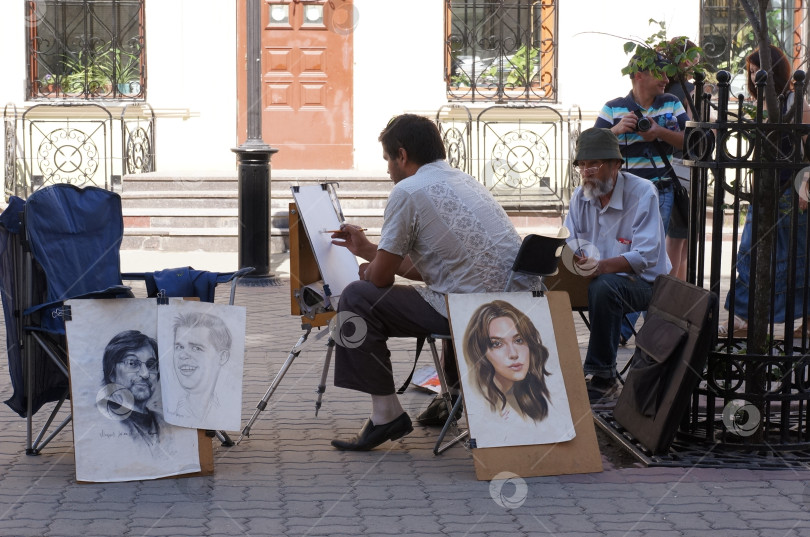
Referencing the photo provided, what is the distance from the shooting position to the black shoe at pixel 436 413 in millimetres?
5516

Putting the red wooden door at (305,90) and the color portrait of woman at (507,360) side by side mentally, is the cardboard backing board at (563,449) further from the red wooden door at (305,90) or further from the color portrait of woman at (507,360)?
the red wooden door at (305,90)

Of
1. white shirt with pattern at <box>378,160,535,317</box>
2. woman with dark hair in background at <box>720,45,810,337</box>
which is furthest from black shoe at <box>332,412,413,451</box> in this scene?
woman with dark hair in background at <box>720,45,810,337</box>

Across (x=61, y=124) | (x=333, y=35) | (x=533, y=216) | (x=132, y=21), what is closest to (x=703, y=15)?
(x=533, y=216)

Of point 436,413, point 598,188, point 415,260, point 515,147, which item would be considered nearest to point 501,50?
point 515,147

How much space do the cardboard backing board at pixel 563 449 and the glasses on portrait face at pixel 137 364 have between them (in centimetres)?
133

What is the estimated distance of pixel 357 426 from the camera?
557 cm

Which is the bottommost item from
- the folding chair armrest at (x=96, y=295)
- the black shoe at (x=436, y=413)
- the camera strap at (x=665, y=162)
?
the black shoe at (x=436, y=413)

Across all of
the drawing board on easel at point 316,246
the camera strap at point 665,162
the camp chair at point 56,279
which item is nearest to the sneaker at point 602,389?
the drawing board on easel at point 316,246

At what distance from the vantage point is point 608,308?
18.8 ft

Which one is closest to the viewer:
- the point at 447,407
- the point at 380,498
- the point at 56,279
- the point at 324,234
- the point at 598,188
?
the point at 380,498

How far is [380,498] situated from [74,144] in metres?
10.2

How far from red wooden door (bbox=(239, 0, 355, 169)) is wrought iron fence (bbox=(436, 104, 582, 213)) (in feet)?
4.15

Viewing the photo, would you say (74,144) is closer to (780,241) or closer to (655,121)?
(655,121)

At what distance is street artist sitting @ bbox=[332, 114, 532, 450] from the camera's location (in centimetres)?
496
